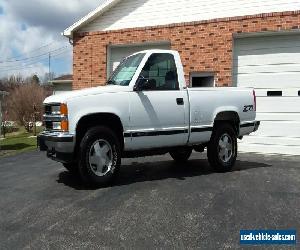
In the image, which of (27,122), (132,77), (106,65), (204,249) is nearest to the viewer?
(204,249)

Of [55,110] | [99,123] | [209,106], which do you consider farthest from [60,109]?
[209,106]

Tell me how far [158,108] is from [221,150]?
1.85 meters

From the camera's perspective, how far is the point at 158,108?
26.1 ft

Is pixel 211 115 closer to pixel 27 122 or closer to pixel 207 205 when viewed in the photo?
pixel 207 205

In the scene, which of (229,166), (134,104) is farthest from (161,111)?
(229,166)

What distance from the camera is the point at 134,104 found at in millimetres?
7680

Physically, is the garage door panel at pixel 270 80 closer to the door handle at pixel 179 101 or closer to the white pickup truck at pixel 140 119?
the white pickup truck at pixel 140 119

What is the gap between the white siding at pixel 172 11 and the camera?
1258 centimetres

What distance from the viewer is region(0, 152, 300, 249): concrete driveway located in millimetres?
5191

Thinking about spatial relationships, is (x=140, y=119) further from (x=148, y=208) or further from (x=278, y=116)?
(x=278, y=116)

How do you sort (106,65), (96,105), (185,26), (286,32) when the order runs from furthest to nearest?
(106,65)
(185,26)
(286,32)
(96,105)

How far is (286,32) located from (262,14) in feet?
2.70

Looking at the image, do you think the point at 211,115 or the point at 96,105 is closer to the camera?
the point at 96,105

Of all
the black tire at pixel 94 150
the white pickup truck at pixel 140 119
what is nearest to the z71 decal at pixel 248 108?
the white pickup truck at pixel 140 119
